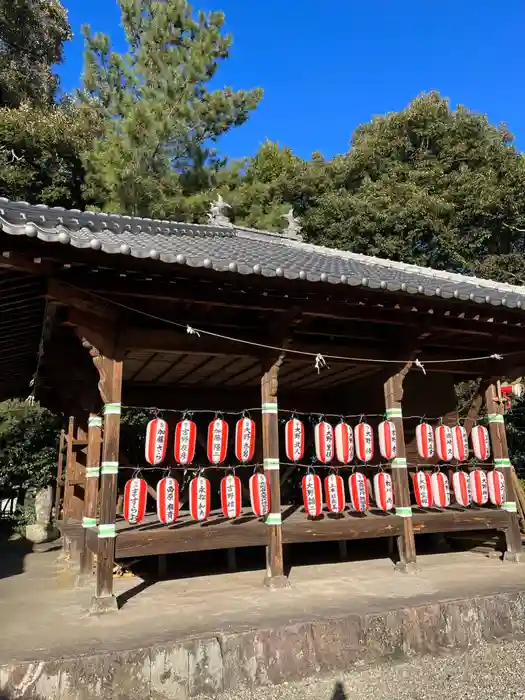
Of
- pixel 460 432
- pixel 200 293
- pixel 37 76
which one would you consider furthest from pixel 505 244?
pixel 37 76

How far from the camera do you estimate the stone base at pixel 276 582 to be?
5.92 m

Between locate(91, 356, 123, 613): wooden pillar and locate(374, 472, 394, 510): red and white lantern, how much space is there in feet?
11.9

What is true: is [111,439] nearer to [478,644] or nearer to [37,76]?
[478,644]

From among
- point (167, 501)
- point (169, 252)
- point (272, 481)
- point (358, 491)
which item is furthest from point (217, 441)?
point (169, 252)

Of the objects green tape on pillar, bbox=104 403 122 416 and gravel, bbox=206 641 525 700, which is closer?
gravel, bbox=206 641 525 700

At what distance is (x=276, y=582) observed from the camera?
5.94m

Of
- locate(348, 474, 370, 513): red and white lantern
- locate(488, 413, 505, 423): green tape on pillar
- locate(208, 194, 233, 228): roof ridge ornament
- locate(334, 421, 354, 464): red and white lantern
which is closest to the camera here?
locate(348, 474, 370, 513): red and white lantern

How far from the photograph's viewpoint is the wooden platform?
218 inches

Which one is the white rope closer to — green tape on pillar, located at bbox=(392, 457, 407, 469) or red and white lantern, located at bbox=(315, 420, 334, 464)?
red and white lantern, located at bbox=(315, 420, 334, 464)

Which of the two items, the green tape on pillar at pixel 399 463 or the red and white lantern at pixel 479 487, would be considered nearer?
the green tape on pillar at pixel 399 463

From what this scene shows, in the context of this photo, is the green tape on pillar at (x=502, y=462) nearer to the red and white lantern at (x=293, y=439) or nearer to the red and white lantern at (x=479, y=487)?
the red and white lantern at (x=479, y=487)

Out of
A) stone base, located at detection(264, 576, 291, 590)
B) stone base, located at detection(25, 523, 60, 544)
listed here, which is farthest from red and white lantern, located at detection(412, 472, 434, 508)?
stone base, located at detection(25, 523, 60, 544)

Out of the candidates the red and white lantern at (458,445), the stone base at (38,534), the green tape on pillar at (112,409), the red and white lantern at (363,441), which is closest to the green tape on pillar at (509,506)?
the red and white lantern at (458,445)

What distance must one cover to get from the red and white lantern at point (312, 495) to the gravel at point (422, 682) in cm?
234
